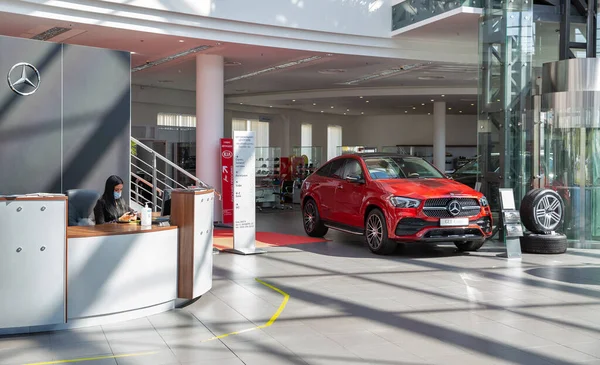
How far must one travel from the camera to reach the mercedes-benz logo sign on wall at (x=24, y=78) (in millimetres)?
8477

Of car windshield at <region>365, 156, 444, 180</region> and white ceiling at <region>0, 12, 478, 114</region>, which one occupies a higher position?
white ceiling at <region>0, 12, 478, 114</region>

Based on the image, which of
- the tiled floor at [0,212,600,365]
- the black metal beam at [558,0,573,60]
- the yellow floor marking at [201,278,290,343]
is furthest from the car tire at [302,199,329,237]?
the black metal beam at [558,0,573,60]

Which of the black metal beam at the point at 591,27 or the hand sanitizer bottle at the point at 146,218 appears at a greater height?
the black metal beam at the point at 591,27

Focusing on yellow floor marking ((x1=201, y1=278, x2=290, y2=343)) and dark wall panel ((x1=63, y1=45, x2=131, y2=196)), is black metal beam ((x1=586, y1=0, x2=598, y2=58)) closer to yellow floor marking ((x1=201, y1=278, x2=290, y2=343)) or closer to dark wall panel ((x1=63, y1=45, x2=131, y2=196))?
yellow floor marking ((x1=201, y1=278, x2=290, y2=343))

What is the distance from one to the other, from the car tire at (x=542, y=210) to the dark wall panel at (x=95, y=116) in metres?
6.07

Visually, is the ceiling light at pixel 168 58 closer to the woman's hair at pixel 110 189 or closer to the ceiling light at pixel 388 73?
the ceiling light at pixel 388 73

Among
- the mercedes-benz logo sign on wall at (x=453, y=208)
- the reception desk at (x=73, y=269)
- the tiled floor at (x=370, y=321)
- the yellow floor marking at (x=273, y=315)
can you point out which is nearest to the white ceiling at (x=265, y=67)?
the mercedes-benz logo sign on wall at (x=453, y=208)

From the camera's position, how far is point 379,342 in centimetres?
548

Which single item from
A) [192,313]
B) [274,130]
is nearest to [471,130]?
[274,130]

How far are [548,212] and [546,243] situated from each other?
49 cm

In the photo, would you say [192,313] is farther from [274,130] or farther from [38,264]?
[274,130]

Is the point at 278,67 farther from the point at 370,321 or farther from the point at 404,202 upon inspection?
the point at 370,321

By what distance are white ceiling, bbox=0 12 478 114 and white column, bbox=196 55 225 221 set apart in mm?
608

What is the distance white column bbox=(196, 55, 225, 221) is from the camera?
15.6 m
